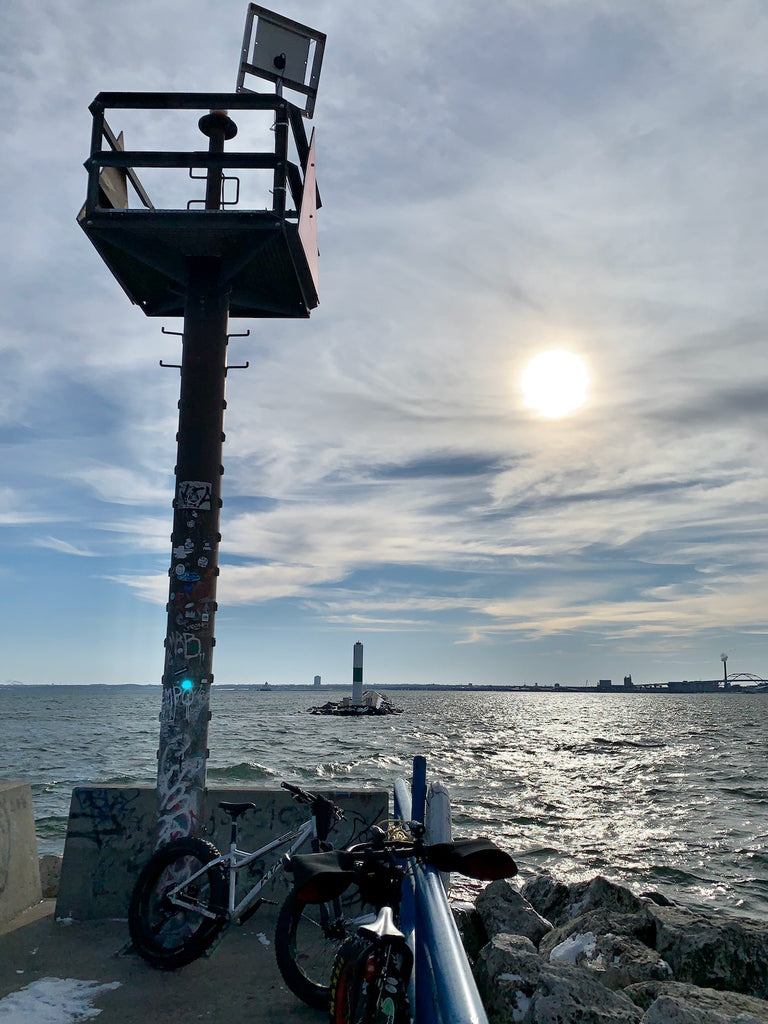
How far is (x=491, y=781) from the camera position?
110ft

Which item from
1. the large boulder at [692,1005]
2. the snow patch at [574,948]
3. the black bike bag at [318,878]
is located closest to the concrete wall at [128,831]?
the snow patch at [574,948]

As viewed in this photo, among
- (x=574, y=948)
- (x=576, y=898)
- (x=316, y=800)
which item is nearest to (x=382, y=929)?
(x=316, y=800)

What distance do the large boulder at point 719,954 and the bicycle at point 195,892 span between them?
4.35m

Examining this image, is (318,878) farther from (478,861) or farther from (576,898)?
(576,898)

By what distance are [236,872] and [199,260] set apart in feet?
19.8

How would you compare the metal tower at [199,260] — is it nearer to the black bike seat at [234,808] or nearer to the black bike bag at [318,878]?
the black bike seat at [234,808]

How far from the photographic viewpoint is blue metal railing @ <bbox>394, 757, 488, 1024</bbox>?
1773 mm

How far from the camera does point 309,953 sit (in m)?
6.08

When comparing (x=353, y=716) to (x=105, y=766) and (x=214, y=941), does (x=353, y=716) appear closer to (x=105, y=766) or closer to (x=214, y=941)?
(x=105, y=766)

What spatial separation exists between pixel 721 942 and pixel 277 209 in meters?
8.82

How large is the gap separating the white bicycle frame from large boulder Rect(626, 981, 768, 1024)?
2932 mm

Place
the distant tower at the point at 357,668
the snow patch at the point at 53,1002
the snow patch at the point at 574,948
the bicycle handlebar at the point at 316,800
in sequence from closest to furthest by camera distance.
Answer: the snow patch at the point at 53,1002
the bicycle handlebar at the point at 316,800
the snow patch at the point at 574,948
the distant tower at the point at 357,668

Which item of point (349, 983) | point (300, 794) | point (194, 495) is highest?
point (194, 495)

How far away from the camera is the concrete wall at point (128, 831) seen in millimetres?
6953
